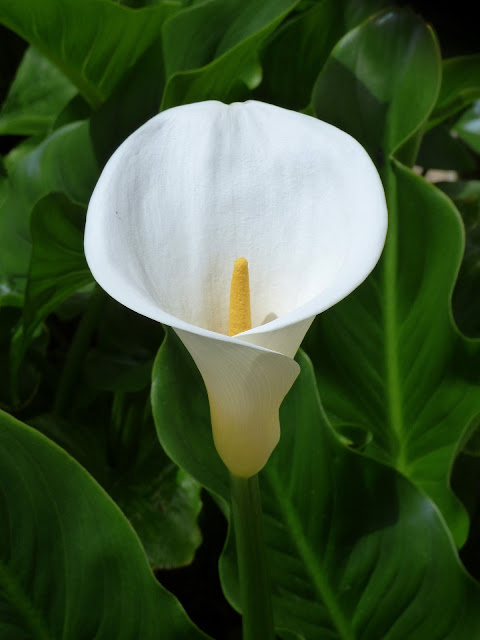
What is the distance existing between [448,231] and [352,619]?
389mm

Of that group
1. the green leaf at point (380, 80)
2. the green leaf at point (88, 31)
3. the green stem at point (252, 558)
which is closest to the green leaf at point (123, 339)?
the green leaf at point (88, 31)

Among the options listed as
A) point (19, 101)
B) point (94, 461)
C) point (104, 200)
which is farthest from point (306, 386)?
point (19, 101)

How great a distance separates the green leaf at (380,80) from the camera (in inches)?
30.9

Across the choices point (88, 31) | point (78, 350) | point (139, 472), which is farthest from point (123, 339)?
point (88, 31)

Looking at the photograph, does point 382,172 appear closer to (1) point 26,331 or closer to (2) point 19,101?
(1) point 26,331

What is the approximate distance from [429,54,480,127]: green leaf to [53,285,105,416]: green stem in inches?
20.9

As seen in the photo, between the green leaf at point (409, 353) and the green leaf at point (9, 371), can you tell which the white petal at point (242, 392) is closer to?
the green leaf at point (409, 353)

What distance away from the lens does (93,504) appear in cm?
58

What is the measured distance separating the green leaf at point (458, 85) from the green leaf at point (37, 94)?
623 millimetres

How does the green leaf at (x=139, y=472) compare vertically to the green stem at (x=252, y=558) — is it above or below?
below

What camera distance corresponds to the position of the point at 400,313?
807 millimetres

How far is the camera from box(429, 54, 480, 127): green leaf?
0.99 meters

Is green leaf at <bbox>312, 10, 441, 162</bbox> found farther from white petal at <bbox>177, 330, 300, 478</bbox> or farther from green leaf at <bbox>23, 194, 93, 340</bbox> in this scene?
white petal at <bbox>177, 330, 300, 478</bbox>

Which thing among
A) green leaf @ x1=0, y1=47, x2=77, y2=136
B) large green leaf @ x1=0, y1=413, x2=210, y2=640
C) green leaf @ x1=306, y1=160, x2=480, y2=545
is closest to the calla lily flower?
large green leaf @ x1=0, y1=413, x2=210, y2=640
